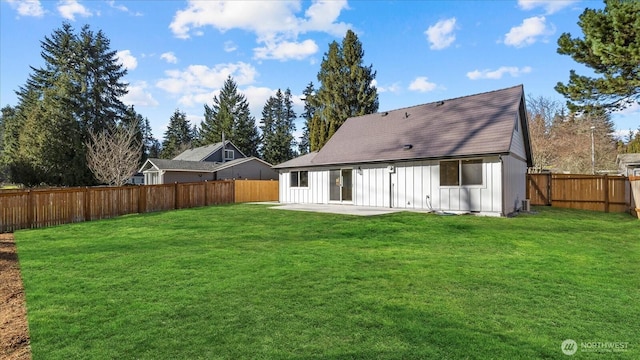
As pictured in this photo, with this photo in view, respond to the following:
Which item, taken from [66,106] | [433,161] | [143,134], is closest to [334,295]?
[433,161]

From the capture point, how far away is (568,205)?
1597 cm

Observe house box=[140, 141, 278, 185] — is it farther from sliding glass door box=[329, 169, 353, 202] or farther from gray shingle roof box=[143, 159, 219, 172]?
sliding glass door box=[329, 169, 353, 202]

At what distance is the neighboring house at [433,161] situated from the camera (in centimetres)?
1229

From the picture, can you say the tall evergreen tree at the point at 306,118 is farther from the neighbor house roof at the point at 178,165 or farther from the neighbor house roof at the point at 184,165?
the neighbor house roof at the point at 178,165

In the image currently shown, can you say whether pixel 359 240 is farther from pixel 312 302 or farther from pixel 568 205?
pixel 568 205

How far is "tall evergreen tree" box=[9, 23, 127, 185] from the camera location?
3271cm

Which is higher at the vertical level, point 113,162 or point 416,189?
point 113,162

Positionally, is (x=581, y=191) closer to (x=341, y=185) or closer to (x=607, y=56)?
(x=607, y=56)

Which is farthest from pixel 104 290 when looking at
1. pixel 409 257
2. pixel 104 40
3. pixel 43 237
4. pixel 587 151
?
pixel 104 40

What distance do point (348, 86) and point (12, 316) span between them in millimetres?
36140

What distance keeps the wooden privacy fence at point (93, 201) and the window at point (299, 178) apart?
431 centimetres

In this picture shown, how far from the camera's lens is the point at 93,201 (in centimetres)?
1319

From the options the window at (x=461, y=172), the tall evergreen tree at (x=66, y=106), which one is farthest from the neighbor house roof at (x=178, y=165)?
the window at (x=461, y=172)

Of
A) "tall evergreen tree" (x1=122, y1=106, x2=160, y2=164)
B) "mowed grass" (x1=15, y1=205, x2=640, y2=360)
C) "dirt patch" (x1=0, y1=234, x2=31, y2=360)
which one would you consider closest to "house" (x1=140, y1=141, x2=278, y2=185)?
"tall evergreen tree" (x1=122, y1=106, x2=160, y2=164)
